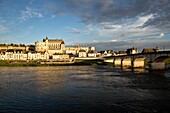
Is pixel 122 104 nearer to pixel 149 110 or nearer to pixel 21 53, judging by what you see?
pixel 149 110

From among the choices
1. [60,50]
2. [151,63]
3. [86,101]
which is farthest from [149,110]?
[60,50]

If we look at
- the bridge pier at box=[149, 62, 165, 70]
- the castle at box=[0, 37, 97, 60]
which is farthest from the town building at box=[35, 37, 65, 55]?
the bridge pier at box=[149, 62, 165, 70]

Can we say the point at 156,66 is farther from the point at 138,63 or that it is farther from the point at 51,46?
the point at 51,46

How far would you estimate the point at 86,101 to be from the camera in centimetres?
2119

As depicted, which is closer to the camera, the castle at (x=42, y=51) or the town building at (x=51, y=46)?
the castle at (x=42, y=51)

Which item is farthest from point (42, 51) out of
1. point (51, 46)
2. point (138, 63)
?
point (138, 63)

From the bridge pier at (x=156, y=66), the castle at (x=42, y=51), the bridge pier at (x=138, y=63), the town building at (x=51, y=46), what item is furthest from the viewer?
the town building at (x=51, y=46)

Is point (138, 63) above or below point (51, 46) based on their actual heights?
below

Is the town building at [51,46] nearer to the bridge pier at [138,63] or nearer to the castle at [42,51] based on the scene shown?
the castle at [42,51]

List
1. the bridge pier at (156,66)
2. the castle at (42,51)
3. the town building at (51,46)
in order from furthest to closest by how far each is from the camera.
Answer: the town building at (51,46) → the castle at (42,51) → the bridge pier at (156,66)

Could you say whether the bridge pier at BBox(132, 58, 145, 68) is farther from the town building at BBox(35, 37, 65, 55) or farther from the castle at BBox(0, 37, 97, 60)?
the town building at BBox(35, 37, 65, 55)

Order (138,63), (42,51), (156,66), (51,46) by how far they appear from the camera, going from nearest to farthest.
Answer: (156,66), (138,63), (42,51), (51,46)

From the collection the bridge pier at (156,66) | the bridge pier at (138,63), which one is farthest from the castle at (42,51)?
the bridge pier at (156,66)

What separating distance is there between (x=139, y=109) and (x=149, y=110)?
2.54 ft
